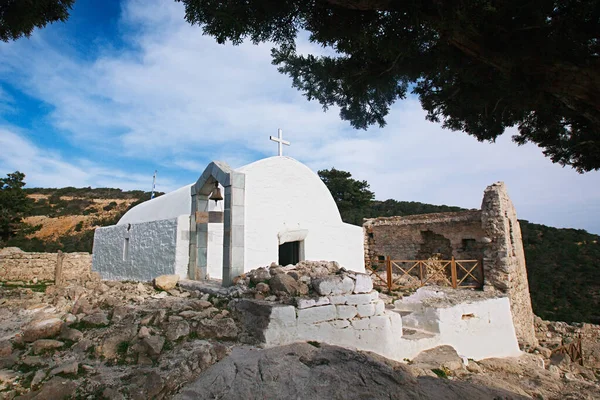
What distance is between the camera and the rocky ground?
3186 mm

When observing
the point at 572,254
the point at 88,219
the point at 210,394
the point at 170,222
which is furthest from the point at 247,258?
the point at 88,219

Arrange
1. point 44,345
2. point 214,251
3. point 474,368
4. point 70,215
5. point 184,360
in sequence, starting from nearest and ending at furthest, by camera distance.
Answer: point 184,360, point 44,345, point 474,368, point 214,251, point 70,215

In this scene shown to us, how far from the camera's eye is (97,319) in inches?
169

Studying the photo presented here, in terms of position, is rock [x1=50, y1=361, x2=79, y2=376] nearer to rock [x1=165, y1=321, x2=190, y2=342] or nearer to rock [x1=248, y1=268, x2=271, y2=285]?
rock [x1=165, y1=321, x2=190, y2=342]

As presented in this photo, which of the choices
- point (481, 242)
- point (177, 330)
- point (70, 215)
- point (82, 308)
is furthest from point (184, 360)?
point (70, 215)

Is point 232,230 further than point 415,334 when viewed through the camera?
No

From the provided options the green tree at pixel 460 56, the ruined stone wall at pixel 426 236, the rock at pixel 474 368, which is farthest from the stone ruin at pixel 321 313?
the ruined stone wall at pixel 426 236

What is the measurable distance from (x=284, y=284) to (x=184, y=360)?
1707 millimetres

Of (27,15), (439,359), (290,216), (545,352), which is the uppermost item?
(27,15)

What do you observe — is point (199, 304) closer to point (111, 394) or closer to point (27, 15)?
point (111, 394)

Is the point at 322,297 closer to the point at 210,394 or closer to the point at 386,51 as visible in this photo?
the point at 210,394

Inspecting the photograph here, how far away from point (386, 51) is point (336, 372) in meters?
3.97

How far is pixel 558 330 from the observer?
14.1 meters

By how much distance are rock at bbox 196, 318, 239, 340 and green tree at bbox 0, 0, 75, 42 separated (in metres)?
4.26
